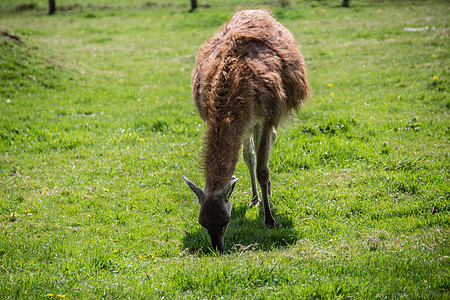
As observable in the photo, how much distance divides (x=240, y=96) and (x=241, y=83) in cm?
20

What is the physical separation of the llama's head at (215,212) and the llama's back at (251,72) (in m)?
0.93

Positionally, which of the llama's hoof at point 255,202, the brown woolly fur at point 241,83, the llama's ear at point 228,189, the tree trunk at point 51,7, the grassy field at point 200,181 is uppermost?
the tree trunk at point 51,7

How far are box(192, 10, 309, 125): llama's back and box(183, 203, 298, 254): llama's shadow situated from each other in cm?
145

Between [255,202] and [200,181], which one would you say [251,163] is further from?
[200,181]

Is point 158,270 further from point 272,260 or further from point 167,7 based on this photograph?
point 167,7

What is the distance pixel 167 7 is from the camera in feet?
87.5

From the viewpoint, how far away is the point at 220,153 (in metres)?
4.51

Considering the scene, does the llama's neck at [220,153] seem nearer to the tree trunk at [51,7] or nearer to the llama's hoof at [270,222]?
the llama's hoof at [270,222]

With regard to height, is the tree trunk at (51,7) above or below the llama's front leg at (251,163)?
above

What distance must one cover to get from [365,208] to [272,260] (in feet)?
6.29

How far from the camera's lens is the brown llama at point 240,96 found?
4.52 meters

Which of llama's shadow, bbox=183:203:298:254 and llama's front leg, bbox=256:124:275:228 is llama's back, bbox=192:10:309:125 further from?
llama's shadow, bbox=183:203:298:254

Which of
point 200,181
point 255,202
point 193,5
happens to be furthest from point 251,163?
point 193,5

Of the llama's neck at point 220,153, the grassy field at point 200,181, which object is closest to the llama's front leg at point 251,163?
the grassy field at point 200,181
